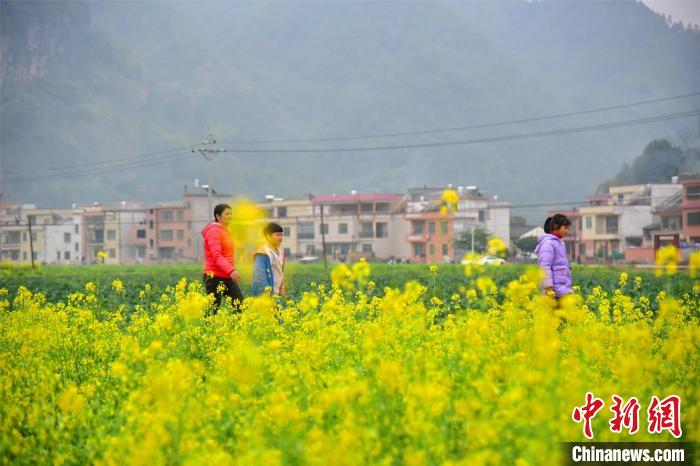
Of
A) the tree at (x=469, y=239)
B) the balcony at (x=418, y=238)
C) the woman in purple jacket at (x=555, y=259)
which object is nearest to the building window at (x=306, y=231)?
the balcony at (x=418, y=238)

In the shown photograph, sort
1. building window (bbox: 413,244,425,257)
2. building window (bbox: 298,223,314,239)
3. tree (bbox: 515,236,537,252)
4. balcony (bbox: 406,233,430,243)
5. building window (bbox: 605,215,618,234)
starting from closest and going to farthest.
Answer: building window (bbox: 605,215,618,234)
balcony (bbox: 406,233,430,243)
building window (bbox: 413,244,425,257)
tree (bbox: 515,236,537,252)
building window (bbox: 298,223,314,239)

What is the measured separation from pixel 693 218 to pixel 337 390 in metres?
55.8

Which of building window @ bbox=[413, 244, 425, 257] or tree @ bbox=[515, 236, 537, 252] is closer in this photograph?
building window @ bbox=[413, 244, 425, 257]

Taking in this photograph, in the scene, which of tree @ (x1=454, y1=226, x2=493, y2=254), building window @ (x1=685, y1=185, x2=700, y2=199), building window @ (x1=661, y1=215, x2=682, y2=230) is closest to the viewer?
building window @ (x1=685, y1=185, x2=700, y2=199)

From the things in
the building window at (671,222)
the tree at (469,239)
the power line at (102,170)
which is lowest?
the tree at (469,239)

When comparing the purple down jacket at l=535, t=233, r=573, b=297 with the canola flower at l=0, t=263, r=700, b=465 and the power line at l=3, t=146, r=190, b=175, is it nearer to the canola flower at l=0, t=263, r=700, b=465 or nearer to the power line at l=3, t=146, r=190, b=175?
the canola flower at l=0, t=263, r=700, b=465

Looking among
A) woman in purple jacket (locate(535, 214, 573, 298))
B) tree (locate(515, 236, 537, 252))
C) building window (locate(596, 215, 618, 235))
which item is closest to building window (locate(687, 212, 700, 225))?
building window (locate(596, 215, 618, 235))

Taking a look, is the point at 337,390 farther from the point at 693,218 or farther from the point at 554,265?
the point at 693,218

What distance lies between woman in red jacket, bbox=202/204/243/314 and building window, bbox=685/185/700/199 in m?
50.9

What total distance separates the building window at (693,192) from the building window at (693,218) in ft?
3.40

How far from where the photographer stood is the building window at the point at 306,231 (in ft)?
283

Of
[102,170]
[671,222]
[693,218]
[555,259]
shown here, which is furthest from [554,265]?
[102,170]

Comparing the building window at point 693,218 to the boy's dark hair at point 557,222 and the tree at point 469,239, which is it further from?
the boy's dark hair at point 557,222

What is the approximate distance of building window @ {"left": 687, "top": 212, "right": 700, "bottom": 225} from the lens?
56.4m
